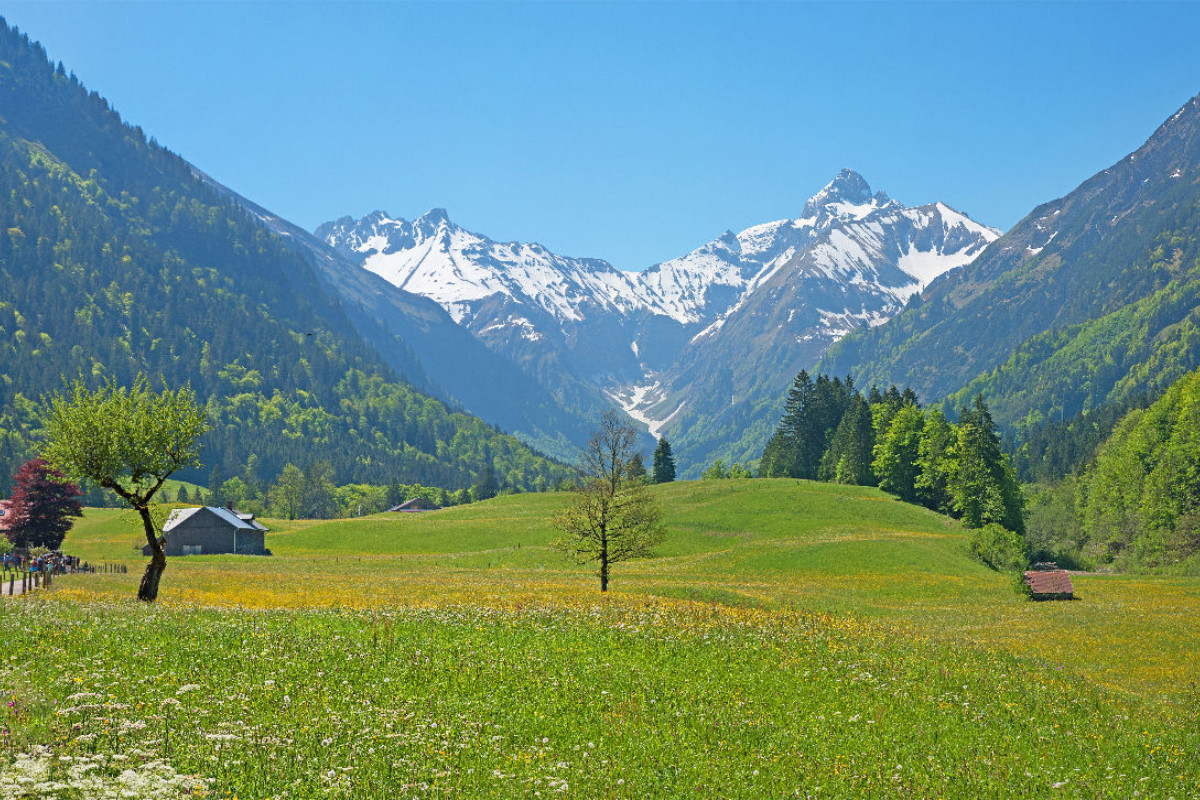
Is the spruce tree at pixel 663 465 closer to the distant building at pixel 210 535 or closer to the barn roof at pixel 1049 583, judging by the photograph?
the distant building at pixel 210 535

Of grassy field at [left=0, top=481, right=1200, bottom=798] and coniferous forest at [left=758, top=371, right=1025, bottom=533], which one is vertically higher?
coniferous forest at [left=758, top=371, right=1025, bottom=533]

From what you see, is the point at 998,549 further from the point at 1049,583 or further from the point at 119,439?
the point at 119,439

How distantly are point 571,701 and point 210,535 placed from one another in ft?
332

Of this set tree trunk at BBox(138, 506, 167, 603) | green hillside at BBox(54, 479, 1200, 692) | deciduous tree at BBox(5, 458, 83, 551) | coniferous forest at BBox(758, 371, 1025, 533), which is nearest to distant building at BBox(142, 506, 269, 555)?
green hillside at BBox(54, 479, 1200, 692)

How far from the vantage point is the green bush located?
85000mm

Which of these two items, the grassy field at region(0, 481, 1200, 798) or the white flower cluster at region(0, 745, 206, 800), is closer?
the white flower cluster at region(0, 745, 206, 800)

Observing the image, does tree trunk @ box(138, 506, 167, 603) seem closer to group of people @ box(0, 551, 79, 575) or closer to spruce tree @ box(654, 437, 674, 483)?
group of people @ box(0, 551, 79, 575)

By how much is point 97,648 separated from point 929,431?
11179cm

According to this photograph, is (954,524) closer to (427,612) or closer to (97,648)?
(427,612)

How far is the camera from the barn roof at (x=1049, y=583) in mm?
62250

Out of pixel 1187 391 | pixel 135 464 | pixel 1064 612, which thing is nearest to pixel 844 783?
pixel 135 464

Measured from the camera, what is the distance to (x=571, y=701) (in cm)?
2014

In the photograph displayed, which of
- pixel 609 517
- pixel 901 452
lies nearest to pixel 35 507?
pixel 609 517

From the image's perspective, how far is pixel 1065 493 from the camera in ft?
461
